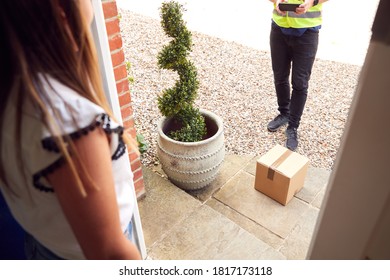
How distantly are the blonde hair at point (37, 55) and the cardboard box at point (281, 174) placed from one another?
232 cm

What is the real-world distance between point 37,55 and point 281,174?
95.1 inches

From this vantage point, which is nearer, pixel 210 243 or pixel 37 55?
pixel 37 55

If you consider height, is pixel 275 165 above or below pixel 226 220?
above

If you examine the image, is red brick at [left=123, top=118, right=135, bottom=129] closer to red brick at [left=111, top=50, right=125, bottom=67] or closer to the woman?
red brick at [left=111, top=50, right=125, bottom=67]

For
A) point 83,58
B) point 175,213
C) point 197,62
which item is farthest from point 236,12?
point 83,58

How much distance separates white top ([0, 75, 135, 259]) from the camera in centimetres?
73

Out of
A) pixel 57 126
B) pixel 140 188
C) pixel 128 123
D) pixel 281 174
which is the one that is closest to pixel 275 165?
pixel 281 174

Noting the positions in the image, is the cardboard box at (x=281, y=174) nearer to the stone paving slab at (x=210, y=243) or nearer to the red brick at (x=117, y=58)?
the stone paving slab at (x=210, y=243)

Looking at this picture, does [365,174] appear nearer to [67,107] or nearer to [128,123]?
[67,107]

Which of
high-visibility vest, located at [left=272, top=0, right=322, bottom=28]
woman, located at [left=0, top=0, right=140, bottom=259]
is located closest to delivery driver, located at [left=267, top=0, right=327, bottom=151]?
high-visibility vest, located at [left=272, top=0, right=322, bottom=28]

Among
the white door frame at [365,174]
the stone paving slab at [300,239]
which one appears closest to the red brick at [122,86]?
the stone paving slab at [300,239]

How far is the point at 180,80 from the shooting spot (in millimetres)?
2799
